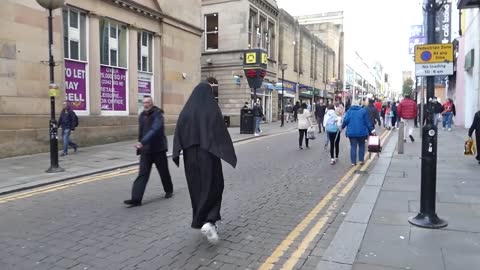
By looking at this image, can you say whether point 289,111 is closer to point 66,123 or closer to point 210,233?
point 66,123

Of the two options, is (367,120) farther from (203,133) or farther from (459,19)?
(459,19)

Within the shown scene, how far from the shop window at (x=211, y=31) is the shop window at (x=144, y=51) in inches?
582

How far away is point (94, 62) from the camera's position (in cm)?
1572

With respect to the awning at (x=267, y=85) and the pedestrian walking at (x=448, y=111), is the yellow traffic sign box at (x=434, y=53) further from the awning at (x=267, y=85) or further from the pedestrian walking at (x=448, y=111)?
the awning at (x=267, y=85)

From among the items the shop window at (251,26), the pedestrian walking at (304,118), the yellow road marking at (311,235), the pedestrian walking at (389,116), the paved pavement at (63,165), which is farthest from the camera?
the shop window at (251,26)

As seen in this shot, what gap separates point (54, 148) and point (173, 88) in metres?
10.5

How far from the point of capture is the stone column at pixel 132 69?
17.7 meters

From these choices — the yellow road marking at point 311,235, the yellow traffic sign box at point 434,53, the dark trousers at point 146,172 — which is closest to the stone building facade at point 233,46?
the dark trousers at point 146,172

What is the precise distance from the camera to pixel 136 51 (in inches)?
707

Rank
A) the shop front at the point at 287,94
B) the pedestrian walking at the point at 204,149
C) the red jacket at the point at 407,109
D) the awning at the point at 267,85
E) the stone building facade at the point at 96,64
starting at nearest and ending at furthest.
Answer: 1. the pedestrian walking at the point at 204,149
2. the stone building facade at the point at 96,64
3. the red jacket at the point at 407,109
4. the awning at the point at 267,85
5. the shop front at the point at 287,94

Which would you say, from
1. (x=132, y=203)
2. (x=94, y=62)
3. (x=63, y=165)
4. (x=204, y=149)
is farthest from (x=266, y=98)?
(x=204, y=149)

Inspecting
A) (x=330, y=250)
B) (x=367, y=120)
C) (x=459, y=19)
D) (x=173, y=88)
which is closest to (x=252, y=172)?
(x=367, y=120)

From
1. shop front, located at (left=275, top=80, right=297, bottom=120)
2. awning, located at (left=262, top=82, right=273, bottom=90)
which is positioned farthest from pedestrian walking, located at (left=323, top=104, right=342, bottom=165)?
shop front, located at (left=275, top=80, right=297, bottom=120)

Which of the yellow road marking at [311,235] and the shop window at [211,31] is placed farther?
the shop window at [211,31]
